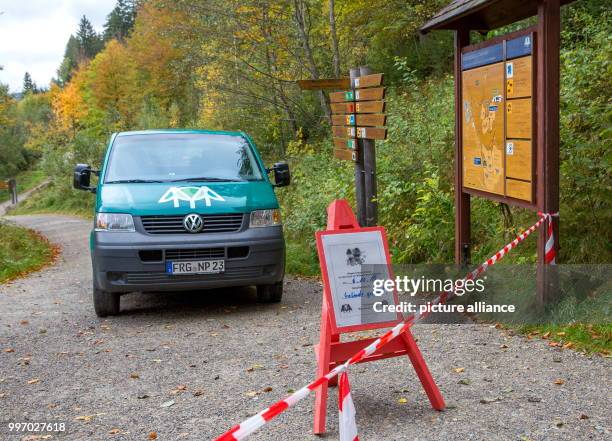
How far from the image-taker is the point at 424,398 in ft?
15.4

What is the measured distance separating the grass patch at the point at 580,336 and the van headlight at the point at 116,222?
4.04m

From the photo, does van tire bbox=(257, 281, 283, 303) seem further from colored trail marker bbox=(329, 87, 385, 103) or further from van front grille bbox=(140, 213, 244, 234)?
colored trail marker bbox=(329, 87, 385, 103)

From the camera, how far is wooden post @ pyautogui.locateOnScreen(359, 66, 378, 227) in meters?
9.19

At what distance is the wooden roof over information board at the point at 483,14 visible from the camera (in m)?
6.16

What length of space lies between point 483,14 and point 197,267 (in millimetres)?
3801

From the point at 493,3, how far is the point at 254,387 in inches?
149

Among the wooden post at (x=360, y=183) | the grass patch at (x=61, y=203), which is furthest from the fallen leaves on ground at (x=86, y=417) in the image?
the grass patch at (x=61, y=203)

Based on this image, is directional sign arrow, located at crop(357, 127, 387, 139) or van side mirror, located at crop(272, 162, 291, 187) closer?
directional sign arrow, located at crop(357, 127, 387, 139)

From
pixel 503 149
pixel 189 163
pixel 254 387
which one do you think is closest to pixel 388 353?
pixel 254 387

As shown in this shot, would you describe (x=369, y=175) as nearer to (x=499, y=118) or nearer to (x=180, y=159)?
(x=180, y=159)

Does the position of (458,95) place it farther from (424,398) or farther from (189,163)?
(424,398)

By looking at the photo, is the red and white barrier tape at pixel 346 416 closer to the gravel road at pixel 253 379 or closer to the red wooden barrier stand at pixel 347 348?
the gravel road at pixel 253 379

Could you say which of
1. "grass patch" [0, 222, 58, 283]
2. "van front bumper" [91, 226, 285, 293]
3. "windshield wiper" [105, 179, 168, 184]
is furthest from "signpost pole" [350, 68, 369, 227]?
"grass patch" [0, 222, 58, 283]

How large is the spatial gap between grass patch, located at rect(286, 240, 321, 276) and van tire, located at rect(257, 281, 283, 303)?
2187 mm
